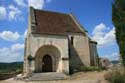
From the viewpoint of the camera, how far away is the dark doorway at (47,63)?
3359cm

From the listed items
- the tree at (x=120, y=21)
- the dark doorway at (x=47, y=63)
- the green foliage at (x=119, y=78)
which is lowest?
the green foliage at (x=119, y=78)

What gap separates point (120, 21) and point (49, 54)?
14.5 meters

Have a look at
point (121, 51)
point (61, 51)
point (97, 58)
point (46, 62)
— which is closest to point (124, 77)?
point (121, 51)

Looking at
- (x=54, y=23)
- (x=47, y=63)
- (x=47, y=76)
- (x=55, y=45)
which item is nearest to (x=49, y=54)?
(x=47, y=63)

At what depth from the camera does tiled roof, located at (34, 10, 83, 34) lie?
33.0 meters

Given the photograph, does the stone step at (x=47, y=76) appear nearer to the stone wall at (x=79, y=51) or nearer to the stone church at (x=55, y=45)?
the stone church at (x=55, y=45)

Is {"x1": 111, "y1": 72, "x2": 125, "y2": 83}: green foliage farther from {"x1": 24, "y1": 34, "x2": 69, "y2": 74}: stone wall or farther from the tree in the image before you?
{"x1": 24, "y1": 34, "x2": 69, "y2": 74}: stone wall

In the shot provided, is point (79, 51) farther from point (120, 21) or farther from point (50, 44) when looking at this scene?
point (120, 21)

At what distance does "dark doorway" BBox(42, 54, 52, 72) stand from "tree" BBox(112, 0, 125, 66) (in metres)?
14.1

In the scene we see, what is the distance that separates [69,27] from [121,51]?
51.4 ft

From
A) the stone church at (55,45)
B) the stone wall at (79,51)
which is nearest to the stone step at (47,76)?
the stone church at (55,45)

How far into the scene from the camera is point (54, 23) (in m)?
35.1

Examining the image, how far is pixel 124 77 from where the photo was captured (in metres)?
18.8

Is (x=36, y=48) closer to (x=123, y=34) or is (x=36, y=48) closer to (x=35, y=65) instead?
(x=35, y=65)
